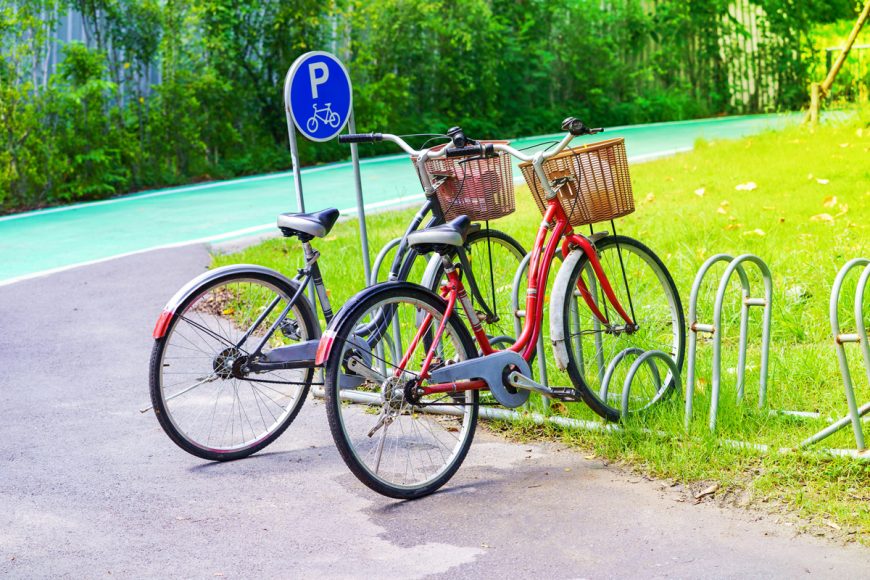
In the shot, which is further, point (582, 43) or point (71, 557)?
point (582, 43)

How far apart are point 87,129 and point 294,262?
20.6 ft

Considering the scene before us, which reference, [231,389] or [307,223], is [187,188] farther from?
[307,223]

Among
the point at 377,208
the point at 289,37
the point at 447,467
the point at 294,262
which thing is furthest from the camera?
the point at 289,37

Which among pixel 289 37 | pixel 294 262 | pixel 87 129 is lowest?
pixel 294 262

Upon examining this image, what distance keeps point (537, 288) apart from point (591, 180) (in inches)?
21.7

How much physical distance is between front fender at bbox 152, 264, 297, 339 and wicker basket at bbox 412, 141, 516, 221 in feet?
2.80

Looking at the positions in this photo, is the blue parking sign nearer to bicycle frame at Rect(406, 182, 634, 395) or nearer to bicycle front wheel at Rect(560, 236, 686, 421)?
bicycle frame at Rect(406, 182, 634, 395)

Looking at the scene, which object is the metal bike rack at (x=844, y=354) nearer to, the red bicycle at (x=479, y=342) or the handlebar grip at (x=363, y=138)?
the red bicycle at (x=479, y=342)

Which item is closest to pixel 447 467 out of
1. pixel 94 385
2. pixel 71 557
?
pixel 71 557

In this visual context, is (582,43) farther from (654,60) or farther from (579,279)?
(579,279)

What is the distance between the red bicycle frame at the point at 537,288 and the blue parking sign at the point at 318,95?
1.20m

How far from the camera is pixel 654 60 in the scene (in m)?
23.9

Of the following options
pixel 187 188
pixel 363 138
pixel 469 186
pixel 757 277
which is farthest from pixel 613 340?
pixel 187 188

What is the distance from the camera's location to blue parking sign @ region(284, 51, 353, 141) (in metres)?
5.76
